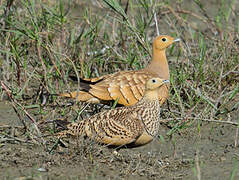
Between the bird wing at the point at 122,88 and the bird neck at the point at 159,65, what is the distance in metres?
0.27

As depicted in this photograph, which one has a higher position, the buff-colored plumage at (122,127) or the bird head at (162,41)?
the bird head at (162,41)

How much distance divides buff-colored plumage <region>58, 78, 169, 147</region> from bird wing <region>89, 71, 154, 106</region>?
26.9 inches

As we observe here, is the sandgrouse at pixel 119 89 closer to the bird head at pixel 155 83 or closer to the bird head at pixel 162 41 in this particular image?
the bird head at pixel 162 41

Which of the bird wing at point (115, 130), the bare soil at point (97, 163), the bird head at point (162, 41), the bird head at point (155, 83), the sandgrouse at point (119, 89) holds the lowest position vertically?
the bare soil at point (97, 163)

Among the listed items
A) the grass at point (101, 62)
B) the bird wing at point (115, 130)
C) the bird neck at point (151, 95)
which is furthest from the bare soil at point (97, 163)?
the grass at point (101, 62)

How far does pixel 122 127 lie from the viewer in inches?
179

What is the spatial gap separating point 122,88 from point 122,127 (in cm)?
93

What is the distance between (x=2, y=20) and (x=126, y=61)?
4.98 ft

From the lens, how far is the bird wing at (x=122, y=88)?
5.38 m

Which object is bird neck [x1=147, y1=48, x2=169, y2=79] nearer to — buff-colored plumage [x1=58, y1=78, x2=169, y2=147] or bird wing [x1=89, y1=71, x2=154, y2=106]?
bird wing [x1=89, y1=71, x2=154, y2=106]

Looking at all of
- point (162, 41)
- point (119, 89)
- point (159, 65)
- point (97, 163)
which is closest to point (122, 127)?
point (97, 163)

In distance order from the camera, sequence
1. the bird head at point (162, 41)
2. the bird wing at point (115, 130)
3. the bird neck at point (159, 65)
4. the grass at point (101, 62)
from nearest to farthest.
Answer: the bird wing at point (115, 130), the grass at point (101, 62), the bird neck at point (159, 65), the bird head at point (162, 41)

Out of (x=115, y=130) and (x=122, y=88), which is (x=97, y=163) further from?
(x=122, y=88)

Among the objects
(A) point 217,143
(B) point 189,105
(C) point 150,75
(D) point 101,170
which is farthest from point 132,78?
(D) point 101,170
